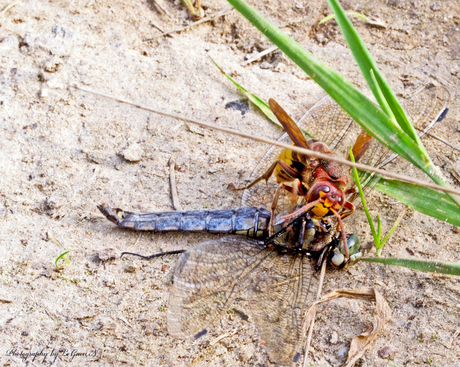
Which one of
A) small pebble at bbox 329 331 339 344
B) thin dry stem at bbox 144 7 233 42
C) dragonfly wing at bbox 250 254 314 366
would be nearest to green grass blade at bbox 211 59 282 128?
thin dry stem at bbox 144 7 233 42

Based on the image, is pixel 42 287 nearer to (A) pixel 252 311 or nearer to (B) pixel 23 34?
(A) pixel 252 311

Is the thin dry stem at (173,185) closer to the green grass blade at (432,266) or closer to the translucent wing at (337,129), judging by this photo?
the translucent wing at (337,129)

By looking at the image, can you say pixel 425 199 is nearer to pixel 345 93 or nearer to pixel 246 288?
pixel 345 93

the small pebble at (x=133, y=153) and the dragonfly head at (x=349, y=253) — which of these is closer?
the dragonfly head at (x=349, y=253)

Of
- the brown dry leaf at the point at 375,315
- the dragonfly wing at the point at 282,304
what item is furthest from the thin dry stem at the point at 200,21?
the brown dry leaf at the point at 375,315

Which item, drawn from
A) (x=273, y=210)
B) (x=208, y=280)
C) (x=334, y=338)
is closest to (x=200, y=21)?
(x=273, y=210)

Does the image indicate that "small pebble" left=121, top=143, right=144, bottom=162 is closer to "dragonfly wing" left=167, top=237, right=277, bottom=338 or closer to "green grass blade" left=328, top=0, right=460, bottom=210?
"dragonfly wing" left=167, top=237, right=277, bottom=338

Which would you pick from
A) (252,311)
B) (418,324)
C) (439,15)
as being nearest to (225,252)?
(252,311)
